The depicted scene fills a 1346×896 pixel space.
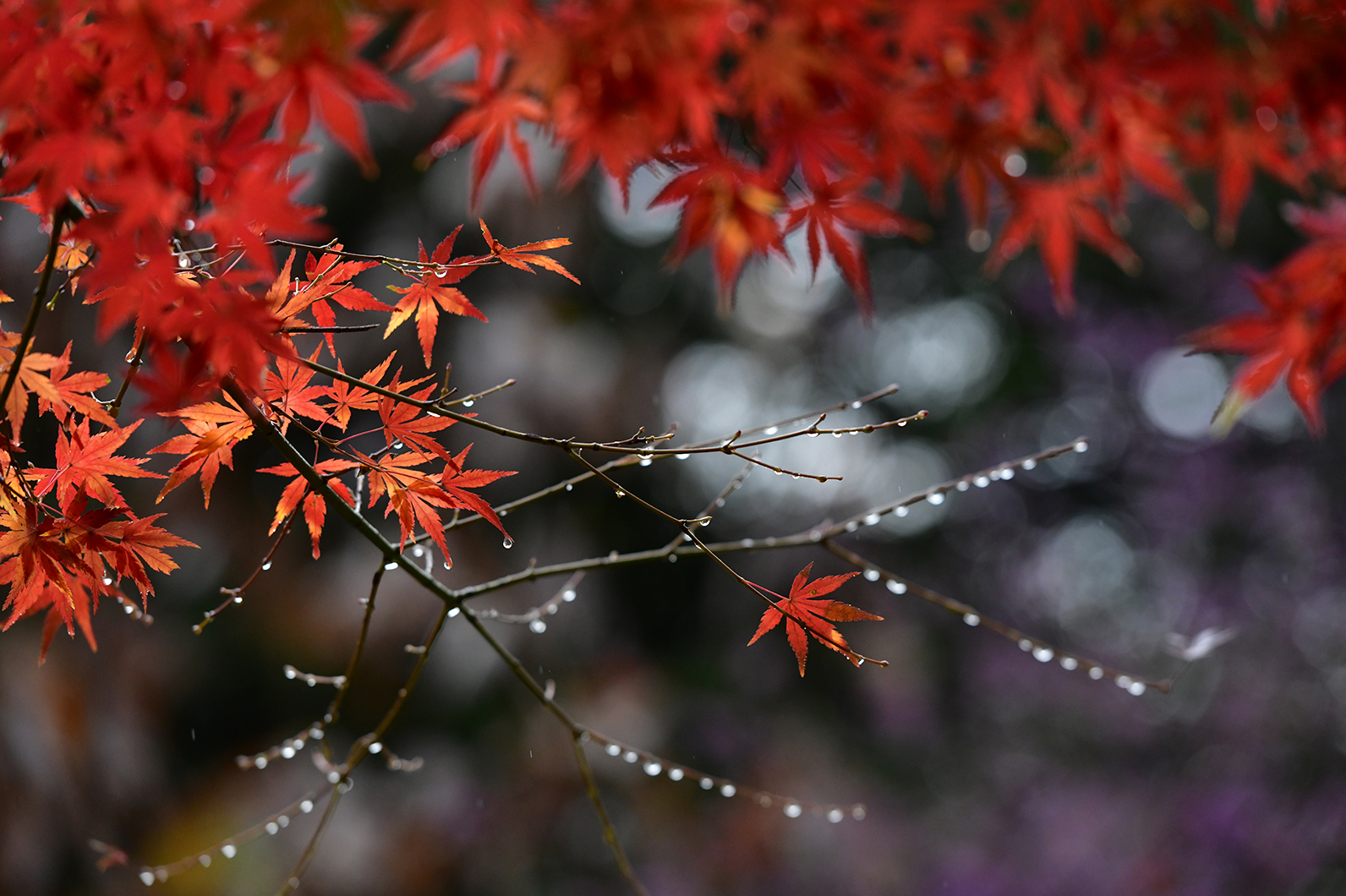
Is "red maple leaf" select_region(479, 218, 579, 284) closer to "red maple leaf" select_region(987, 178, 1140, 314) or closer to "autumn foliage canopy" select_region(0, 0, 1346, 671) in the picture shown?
"autumn foliage canopy" select_region(0, 0, 1346, 671)

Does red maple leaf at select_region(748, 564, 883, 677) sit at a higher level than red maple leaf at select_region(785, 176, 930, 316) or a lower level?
lower

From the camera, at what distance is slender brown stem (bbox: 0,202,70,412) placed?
0.72m

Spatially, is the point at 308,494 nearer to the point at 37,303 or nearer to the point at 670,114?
the point at 37,303

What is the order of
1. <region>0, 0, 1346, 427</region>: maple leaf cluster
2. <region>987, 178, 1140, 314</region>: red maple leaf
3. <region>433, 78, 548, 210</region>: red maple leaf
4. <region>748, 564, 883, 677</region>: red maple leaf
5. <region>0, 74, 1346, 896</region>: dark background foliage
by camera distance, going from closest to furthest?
<region>0, 0, 1346, 427</region>: maple leaf cluster, <region>748, 564, 883, 677</region>: red maple leaf, <region>433, 78, 548, 210</region>: red maple leaf, <region>987, 178, 1140, 314</region>: red maple leaf, <region>0, 74, 1346, 896</region>: dark background foliage

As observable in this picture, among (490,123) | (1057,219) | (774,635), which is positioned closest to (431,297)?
(490,123)

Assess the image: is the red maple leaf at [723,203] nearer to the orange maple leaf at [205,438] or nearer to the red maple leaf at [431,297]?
the red maple leaf at [431,297]

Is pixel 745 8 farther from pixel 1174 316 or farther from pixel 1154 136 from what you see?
pixel 1174 316

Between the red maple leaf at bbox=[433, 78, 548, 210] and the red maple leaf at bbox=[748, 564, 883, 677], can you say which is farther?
the red maple leaf at bbox=[433, 78, 548, 210]

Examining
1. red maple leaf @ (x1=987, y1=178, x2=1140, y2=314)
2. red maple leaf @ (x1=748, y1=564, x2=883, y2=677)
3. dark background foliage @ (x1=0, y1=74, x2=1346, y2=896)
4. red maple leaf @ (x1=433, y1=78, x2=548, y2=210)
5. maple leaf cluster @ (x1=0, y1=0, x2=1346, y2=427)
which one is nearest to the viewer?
maple leaf cluster @ (x1=0, y1=0, x2=1346, y2=427)

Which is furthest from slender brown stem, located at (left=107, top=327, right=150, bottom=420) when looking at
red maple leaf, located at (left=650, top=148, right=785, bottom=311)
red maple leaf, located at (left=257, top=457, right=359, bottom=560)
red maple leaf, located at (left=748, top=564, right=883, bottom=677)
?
red maple leaf, located at (left=748, top=564, right=883, bottom=677)

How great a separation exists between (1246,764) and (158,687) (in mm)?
4184

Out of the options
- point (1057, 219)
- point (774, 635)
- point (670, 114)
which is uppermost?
point (670, 114)

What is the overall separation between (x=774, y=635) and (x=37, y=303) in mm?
3414

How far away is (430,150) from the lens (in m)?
0.89
